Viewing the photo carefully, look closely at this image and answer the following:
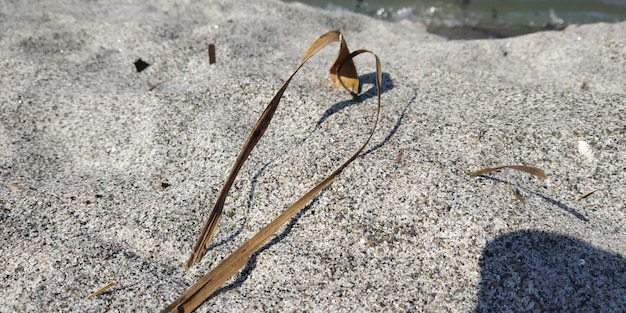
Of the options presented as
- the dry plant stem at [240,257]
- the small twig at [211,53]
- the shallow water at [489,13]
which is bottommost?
the shallow water at [489,13]

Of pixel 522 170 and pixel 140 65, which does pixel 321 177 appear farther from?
pixel 140 65

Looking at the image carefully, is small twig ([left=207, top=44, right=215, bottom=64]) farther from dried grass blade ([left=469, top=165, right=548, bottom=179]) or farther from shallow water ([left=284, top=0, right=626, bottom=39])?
shallow water ([left=284, top=0, right=626, bottom=39])

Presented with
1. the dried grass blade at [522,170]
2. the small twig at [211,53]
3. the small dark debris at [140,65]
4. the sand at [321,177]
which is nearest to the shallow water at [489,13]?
the sand at [321,177]

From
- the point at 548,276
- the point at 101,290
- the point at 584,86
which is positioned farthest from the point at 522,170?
the point at 101,290

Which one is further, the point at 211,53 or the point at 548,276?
the point at 211,53

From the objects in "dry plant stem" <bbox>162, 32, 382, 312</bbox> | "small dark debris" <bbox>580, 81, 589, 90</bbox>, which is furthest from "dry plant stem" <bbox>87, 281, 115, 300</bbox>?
"small dark debris" <bbox>580, 81, 589, 90</bbox>

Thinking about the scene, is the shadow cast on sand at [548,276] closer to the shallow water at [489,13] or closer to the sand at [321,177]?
the sand at [321,177]
